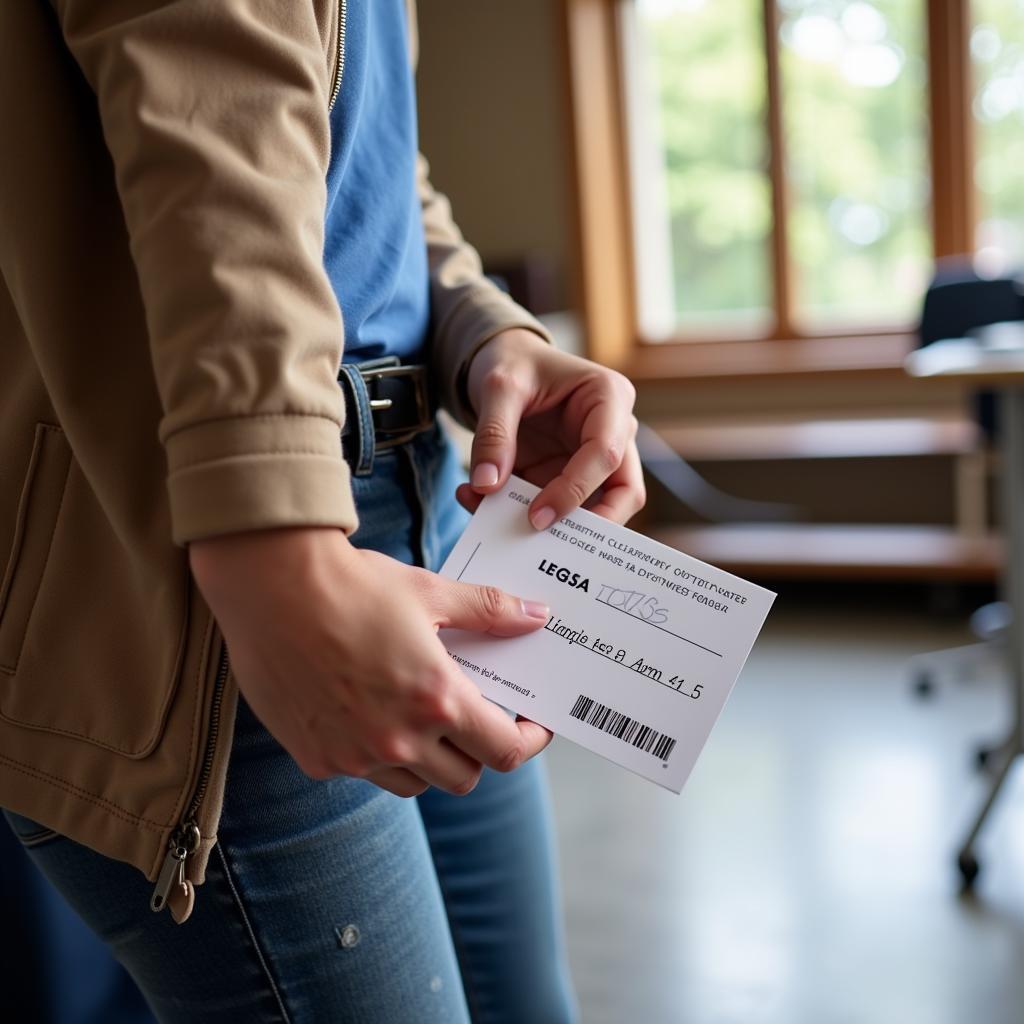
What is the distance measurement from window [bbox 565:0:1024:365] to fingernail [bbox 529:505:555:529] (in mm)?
4430

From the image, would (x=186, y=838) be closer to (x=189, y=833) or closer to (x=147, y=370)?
Result: (x=189, y=833)

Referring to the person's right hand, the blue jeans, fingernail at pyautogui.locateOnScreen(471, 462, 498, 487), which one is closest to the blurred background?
the blue jeans

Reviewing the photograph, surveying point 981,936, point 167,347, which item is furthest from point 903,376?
point 167,347

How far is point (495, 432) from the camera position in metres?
0.75

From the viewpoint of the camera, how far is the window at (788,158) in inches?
183

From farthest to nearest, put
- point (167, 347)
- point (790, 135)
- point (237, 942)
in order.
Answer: point (790, 135), point (237, 942), point (167, 347)

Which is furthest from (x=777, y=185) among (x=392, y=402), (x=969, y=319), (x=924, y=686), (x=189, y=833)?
(x=189, y=833)

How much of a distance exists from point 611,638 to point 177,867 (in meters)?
0.27

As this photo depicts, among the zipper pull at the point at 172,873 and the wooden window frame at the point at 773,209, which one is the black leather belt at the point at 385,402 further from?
the wooden window frame at the point at 773,209

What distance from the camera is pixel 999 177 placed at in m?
4.67

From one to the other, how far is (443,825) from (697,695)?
30 centimetres

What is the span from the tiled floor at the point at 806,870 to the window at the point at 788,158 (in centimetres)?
216

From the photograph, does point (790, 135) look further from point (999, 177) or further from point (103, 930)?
point (103, 930)
